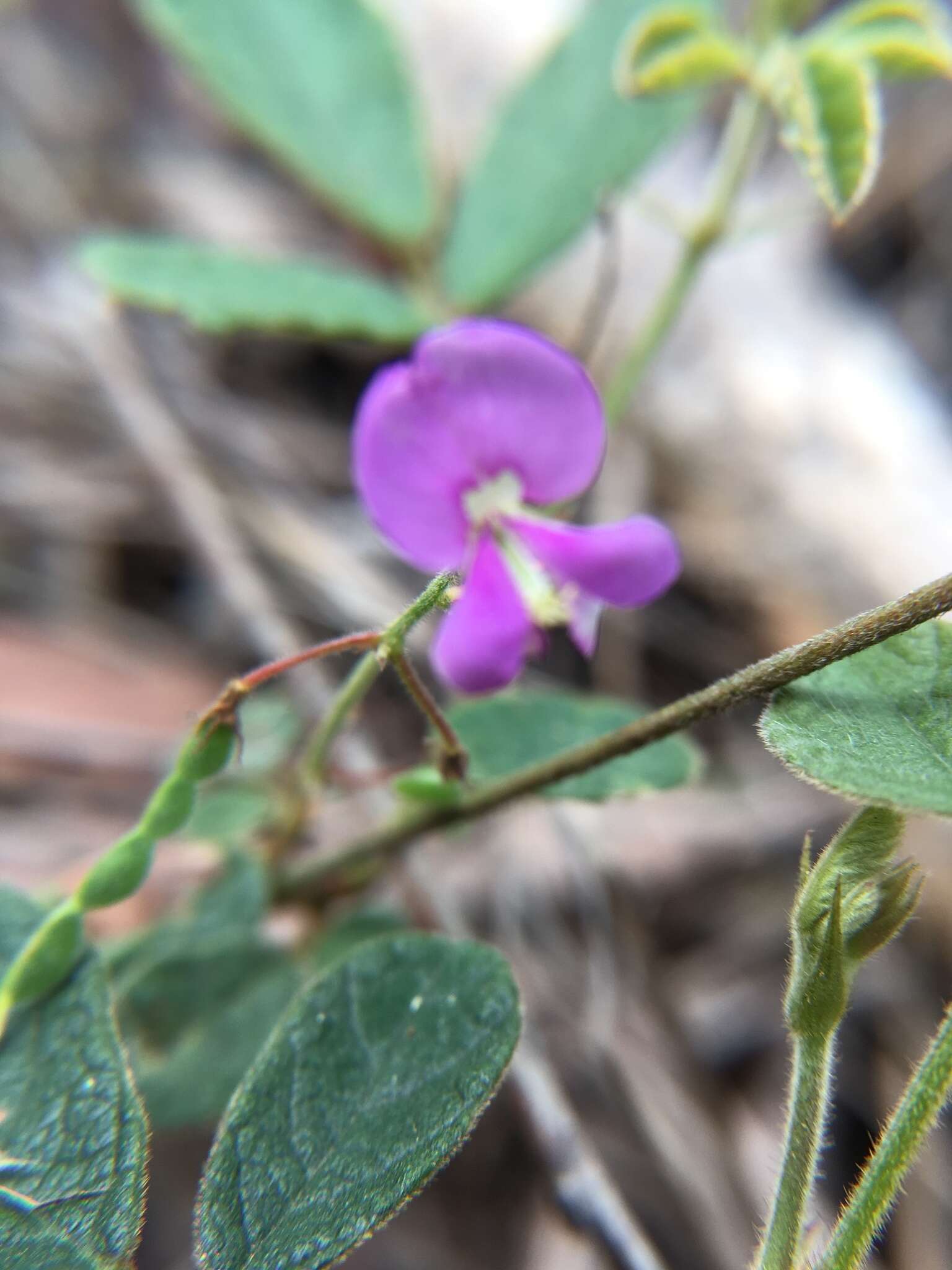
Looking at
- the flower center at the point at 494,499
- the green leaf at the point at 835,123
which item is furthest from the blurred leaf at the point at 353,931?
the green leaf at the point at 835,123

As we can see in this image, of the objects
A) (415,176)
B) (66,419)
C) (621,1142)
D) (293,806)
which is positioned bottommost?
(621,1142)

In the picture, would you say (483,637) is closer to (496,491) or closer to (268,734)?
(496,491)

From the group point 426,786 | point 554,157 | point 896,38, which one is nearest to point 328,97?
point 554,157

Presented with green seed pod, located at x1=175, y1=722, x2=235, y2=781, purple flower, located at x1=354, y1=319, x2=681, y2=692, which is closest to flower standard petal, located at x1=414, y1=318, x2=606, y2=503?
purple flower, located at x1=354, y1=319, x2=681, y2=692

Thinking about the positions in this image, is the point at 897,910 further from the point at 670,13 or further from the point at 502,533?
the point at 670,13

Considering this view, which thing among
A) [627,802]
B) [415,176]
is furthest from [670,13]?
[627,802]

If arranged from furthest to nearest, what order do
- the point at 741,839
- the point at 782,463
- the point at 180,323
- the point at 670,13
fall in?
the point at 180,323, the point at 782,463, the point at 741,839, the point at 670,13

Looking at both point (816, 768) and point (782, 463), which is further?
point (782, 463)

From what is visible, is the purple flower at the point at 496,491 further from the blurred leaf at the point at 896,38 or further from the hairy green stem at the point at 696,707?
the blurred leaf at the point at 896,38
